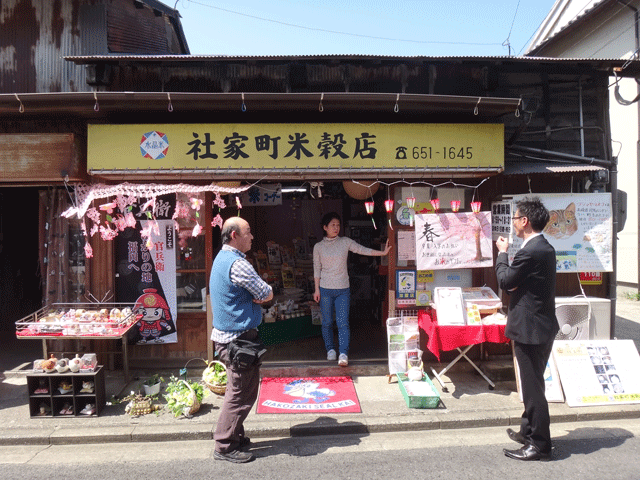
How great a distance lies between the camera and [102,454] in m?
4.84

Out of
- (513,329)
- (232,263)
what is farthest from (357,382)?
(232,263)

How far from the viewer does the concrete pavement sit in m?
5.16

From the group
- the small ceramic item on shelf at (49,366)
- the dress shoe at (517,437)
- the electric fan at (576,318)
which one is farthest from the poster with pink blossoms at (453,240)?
the small ceramic item on shelf at (49,366)

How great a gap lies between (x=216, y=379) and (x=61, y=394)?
A: 1.92 m

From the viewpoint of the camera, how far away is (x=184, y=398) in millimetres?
5523

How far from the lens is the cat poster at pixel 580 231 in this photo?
6.82 meters

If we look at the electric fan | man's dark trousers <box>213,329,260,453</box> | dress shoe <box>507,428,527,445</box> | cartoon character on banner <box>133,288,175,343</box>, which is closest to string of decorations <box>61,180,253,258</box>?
cartoon character on banner <box>133,288,175,343</box>

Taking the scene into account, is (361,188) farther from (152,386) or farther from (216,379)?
(152,386)

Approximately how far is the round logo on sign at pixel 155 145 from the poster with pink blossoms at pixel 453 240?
3947 millimetres

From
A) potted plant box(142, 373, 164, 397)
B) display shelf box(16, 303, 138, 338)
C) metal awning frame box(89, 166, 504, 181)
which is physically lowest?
potted plant box(142, 373, 164, 397)

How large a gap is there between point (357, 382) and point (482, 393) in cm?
180

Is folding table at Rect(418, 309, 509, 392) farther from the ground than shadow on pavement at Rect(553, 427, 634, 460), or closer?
farther from the ground

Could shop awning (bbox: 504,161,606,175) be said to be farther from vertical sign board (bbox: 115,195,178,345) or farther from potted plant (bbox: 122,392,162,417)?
potted plant (bbox: 122,392,162,417)

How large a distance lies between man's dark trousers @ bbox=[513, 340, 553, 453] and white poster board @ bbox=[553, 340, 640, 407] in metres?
A: 1.57
